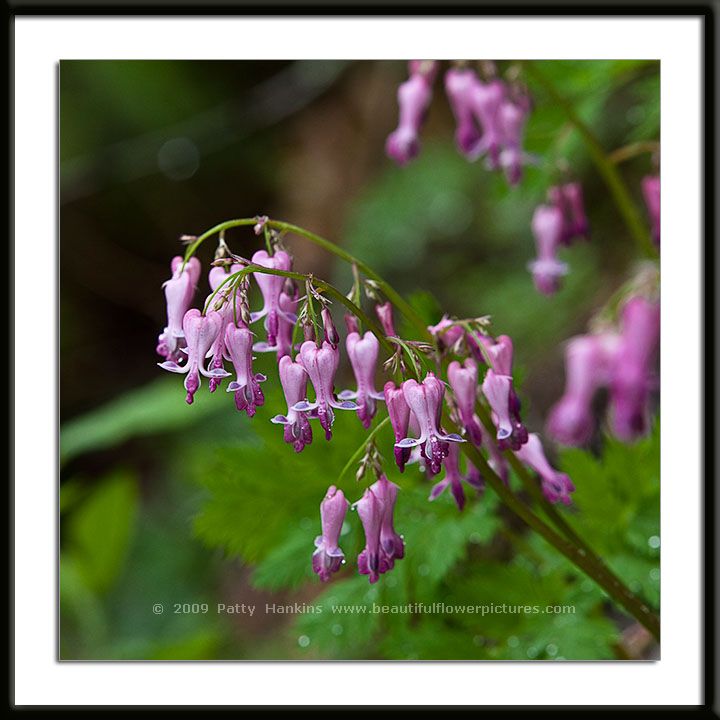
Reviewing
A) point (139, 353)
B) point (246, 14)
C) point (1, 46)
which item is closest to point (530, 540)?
point (246, 14)

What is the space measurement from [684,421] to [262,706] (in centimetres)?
114

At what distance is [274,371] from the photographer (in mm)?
1894

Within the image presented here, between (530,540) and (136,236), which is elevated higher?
(136,236)

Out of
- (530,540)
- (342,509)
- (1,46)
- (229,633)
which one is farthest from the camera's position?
(229,633)

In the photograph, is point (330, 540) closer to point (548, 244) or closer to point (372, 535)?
point (372, 535)

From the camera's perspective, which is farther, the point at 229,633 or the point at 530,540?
the point at 229,633

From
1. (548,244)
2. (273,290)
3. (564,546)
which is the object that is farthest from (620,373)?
(273,290)

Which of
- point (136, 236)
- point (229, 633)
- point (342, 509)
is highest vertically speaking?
point (136, 236)

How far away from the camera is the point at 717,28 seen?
200 centimetres

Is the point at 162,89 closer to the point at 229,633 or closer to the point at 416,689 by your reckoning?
the point at 229,633

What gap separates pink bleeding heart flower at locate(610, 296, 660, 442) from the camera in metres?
2.31

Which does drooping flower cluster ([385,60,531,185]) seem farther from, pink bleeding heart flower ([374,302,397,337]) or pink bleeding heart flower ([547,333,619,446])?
pink bleeding heart flower ([374,302,397,337])

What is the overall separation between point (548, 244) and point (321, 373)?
1.16 meters

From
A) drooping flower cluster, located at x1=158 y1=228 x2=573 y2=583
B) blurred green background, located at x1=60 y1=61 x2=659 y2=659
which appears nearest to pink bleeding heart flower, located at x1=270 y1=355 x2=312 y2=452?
drooping flower cluster, located at x1=158 y1=228 x2=573 y2=583
